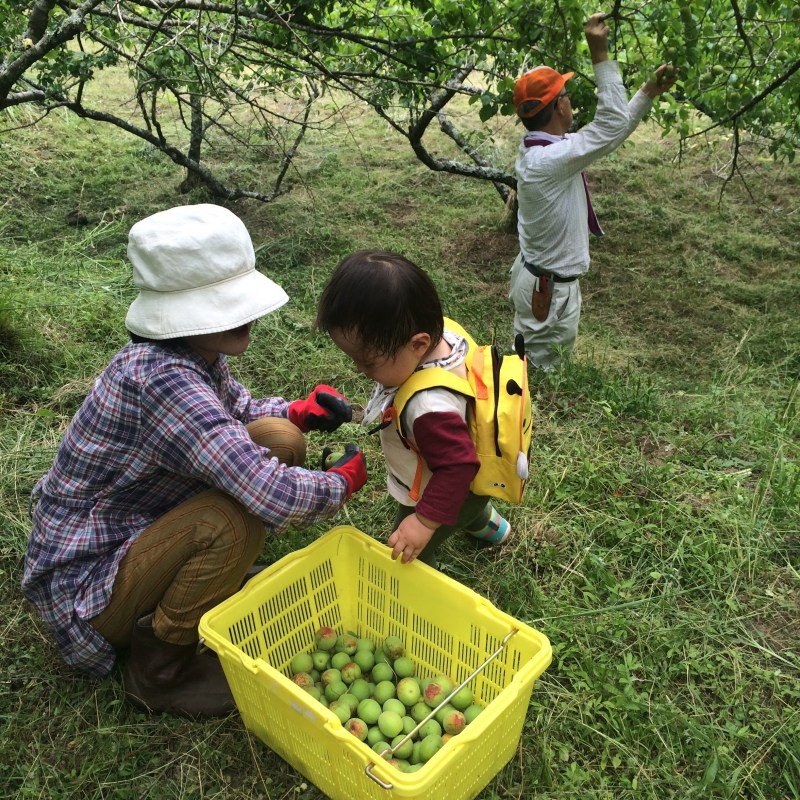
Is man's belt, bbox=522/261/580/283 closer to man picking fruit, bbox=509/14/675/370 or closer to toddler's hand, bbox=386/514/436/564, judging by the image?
man picking fruit, bbox=509/14/675/370

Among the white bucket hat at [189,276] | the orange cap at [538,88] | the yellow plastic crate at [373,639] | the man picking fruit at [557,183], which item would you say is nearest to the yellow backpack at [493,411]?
the yellow plastic crate at [373,639]

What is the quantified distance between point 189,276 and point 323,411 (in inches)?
28.4

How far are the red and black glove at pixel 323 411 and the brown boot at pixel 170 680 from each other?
0.76 m

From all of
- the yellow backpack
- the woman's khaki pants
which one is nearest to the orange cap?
the yellow backpack

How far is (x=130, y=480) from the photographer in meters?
1.83

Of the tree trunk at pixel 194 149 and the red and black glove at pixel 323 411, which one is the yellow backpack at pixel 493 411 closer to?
the red and black glove at pixel 323 411

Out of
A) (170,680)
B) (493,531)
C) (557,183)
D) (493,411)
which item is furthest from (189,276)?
(557,183)

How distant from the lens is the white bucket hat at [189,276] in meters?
1.69

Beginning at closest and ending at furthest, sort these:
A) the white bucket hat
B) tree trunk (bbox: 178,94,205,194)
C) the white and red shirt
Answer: the white bucket hat < the white and red shirt < tree trunk (bbox: 178,94,205,194)

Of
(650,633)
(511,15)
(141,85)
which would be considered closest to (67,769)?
(650,633)

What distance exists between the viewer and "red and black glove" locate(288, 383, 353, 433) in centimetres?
229

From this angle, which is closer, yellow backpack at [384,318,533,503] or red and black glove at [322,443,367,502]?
yellow backpack at [384,318,533,503]

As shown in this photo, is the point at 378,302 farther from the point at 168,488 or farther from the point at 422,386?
the point at 168,488

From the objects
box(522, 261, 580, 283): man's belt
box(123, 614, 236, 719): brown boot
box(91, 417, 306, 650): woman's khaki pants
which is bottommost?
box(123, 614, 236, 719): brown boot
